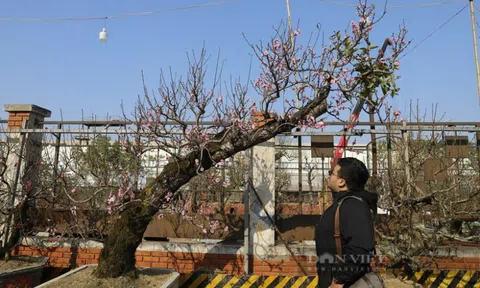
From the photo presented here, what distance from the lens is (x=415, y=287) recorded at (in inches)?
211

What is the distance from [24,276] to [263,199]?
381cm

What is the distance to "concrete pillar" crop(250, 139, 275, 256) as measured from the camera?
5879 millimetres

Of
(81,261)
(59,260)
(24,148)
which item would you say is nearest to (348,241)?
(81,261)

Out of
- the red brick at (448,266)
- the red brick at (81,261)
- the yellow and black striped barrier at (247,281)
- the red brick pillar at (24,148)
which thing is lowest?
the yellow and black striped barrier at (247,281)

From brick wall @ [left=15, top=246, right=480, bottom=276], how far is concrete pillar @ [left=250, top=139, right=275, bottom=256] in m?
0.29

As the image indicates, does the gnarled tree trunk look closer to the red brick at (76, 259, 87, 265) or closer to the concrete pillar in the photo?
the red brick at (76, 259, 87, 265)

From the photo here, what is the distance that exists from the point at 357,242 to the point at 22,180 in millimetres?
6204

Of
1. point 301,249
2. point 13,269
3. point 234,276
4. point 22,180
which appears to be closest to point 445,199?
point 301,249

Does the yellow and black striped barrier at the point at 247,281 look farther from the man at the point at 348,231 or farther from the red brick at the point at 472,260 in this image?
the man at the point at 348,231

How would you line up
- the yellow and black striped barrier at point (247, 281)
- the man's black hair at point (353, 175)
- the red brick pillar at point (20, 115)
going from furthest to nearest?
the red brick pillar at point (20, 115)
the yellow and black striped barrier at point (247, 281)
the man's black hair at point (353, 175)

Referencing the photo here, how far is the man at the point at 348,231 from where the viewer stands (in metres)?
2.29

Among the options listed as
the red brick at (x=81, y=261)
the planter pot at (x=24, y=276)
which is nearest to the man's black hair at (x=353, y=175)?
the planter pot at (x=24, y=276)

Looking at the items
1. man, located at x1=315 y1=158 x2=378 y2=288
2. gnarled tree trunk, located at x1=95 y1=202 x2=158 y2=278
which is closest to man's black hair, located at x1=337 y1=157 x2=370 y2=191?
man, located at x1=315 y1=158 x2=378 y2=288

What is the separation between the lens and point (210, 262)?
592 centimetres
